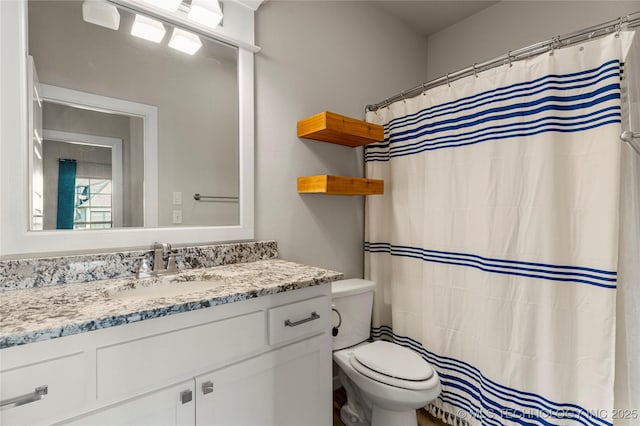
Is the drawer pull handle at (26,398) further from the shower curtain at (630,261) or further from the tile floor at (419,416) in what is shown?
the shower curtain at (630,261)

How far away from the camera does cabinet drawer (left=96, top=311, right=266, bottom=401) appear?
79cm

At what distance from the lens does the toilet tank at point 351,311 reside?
1694 millimetres

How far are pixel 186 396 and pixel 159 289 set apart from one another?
456mm

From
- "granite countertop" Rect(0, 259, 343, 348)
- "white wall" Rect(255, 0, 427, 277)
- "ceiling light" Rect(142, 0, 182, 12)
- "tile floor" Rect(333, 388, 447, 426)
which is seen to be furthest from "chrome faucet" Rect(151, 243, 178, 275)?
"tile floor" Rect(333, 388, 447, 426)

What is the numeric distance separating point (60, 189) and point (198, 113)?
2.13 feet

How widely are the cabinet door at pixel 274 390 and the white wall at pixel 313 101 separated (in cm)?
67

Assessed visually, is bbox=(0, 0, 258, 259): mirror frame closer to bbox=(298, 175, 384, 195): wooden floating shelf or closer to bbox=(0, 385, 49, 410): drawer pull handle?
bbox=(0, 385, 49, 410): drawer pull handle

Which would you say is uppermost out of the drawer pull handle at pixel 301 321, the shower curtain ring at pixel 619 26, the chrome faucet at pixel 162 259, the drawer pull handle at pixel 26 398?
the shower curtain ring at pixel 619 26

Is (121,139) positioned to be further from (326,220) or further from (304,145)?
(326,220)

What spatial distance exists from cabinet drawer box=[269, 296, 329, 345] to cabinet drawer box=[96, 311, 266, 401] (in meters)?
0.05

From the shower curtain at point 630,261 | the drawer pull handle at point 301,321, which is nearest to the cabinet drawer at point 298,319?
the drawer pull handle at point 301,321

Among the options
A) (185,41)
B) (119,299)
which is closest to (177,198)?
(119,299)

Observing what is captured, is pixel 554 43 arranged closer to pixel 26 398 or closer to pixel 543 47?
pixel 543 47

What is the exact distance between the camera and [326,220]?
1951 millimetres
